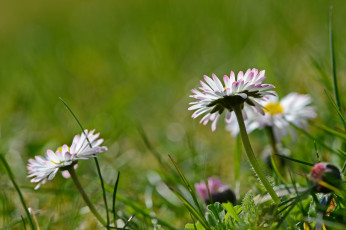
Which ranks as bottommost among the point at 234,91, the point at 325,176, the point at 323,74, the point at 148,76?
the point at 325,176

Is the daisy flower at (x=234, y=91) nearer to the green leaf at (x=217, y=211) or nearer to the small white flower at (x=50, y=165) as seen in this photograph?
the green leaf at (x=217, y=211)

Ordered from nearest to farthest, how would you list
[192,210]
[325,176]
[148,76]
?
[325,176]
[192,210]
[148,76]

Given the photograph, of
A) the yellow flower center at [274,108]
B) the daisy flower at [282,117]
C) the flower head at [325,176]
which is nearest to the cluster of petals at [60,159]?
the flower head at [325,176]

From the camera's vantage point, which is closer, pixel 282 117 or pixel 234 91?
pixel 234 91

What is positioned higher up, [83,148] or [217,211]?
[83,148]

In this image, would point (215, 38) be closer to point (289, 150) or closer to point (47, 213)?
point (289, 150)

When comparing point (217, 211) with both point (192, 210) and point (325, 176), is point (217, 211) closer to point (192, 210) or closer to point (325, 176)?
point (192, 210)

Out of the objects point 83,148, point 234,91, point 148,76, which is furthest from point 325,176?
point 148,76

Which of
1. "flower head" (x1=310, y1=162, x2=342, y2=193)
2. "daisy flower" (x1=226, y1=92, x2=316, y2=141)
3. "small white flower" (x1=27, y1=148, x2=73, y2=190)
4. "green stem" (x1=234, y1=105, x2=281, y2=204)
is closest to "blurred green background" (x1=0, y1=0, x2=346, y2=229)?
"daisy flower" (x1=226, y1=92, x2=316, y2=141)
